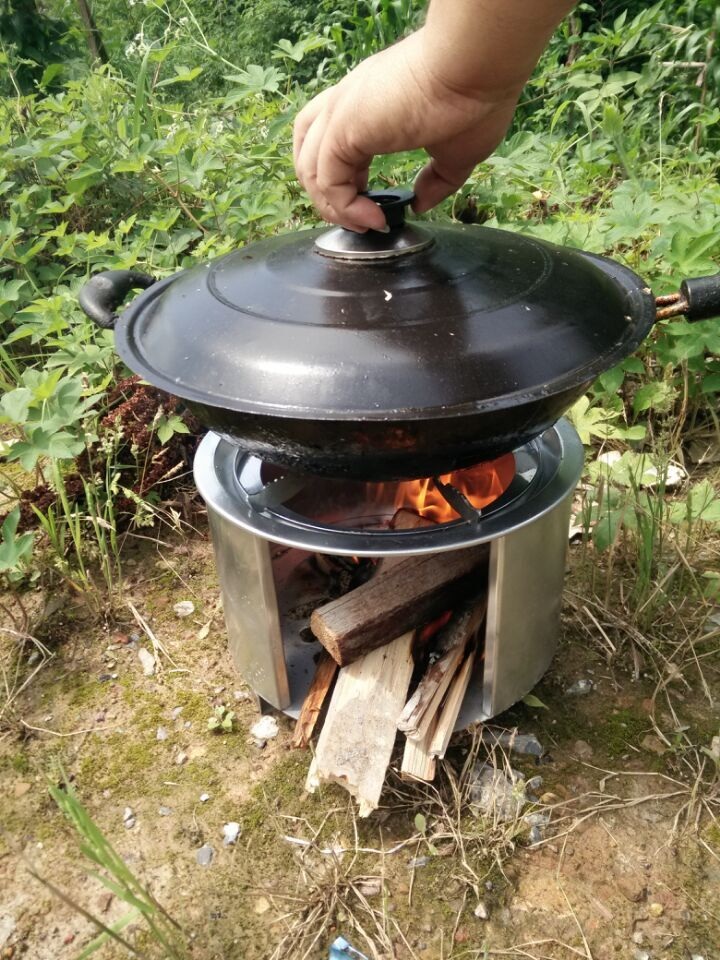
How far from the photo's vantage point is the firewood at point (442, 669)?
1502 millimetres

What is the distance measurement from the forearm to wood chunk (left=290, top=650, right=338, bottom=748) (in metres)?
1.26

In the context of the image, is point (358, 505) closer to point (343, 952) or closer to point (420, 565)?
point (420, 565)

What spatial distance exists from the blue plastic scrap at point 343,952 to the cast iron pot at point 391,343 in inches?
35.4

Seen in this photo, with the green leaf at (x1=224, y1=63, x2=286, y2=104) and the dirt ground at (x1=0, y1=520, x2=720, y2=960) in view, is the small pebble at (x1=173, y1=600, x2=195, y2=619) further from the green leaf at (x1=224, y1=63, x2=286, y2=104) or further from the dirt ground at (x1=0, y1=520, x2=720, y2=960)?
the green leaf at (x1=224, y1=63, x2=286, y2=104)

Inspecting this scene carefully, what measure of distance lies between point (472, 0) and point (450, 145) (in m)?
0.39

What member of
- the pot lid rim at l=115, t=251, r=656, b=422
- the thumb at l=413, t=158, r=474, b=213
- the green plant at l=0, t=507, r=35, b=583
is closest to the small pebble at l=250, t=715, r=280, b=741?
the green plant at l=0, t=507, r=35, b=583

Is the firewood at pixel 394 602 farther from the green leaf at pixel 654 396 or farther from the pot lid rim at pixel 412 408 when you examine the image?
the green leaf at pixel 654 396

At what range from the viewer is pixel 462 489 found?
1.70m

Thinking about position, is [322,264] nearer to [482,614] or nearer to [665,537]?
[482,614]

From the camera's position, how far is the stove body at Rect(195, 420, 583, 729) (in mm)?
1353

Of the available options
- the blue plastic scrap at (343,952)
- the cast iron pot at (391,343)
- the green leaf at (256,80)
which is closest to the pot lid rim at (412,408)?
the cast iron pot at (391,343)

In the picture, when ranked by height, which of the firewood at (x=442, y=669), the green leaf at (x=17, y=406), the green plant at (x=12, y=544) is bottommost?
the firewood at (x=442, y=669)

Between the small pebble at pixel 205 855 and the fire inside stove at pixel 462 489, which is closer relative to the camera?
the small pebble at pixel 205 855

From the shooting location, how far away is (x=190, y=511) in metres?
2.44
